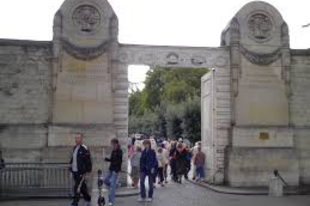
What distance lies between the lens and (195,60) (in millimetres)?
19281

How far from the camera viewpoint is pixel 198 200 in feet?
50.9

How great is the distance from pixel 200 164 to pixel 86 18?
23.2ft

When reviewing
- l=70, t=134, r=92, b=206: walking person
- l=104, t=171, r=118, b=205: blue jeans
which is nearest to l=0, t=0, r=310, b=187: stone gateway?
l=104, t=171, r=118, b=205: blue jeans

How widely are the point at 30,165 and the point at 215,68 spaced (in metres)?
7.54

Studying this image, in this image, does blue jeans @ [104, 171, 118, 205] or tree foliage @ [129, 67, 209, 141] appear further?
tree foliage @ [129, 67, 209, 141]

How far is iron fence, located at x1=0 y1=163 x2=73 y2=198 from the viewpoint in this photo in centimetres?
1580

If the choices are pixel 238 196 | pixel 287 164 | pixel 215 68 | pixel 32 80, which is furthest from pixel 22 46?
pixel 287 164

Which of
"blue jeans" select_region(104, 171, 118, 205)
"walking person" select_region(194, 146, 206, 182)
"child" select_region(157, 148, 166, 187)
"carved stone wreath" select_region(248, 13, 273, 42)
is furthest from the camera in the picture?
"walking person" select_region(194, 146, 206, 182)

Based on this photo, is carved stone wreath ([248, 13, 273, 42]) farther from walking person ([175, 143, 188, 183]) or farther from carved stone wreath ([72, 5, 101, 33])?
carved stone wreath ([72, 5, 101, 33])

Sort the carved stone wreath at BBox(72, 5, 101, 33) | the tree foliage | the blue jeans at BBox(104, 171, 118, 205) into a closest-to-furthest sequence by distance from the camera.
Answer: the blue jeans at BBox(104, 171, 118, 205), the carved stone wreath at BBox(72, 5, 101, 33), the tree foliage

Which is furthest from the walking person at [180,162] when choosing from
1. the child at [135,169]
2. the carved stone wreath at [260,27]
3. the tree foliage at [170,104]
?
the tree foliage at [170,104]

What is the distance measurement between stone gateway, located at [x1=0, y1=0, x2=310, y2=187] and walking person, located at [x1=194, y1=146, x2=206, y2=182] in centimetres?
25

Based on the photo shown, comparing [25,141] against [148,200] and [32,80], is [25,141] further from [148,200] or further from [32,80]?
[148,200]

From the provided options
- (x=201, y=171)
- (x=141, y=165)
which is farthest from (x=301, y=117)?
(x=141, y=165)
